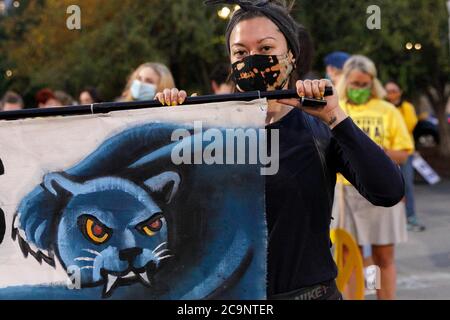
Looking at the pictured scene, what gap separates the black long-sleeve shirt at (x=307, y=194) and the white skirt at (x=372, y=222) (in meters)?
3.16

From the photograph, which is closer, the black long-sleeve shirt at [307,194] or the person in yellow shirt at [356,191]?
the black long-sleeve shirt at [307,194]

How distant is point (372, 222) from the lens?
5.30 metres

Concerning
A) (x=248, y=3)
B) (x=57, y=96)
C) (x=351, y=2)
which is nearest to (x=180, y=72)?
(x=351, y=2)

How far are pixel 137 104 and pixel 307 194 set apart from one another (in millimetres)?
544

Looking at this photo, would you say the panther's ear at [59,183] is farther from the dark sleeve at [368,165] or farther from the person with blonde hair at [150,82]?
the person with blonde hair at [150,82]

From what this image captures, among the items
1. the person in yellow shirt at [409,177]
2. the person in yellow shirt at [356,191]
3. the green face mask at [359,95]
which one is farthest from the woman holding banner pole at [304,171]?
the person in yellow shirt at [409,177]

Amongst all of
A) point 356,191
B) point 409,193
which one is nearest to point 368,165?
point 356,191

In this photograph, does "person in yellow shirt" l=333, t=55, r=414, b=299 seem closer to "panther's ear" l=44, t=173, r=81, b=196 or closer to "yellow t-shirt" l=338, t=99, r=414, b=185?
"yellow t-shirt" l=338, t=99, r=414, b=185

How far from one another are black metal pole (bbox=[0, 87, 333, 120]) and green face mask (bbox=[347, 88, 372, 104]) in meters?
3.41

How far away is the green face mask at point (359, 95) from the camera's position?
5.43 metres

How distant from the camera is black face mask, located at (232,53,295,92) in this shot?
2232mm

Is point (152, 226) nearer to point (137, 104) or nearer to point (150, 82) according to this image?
point (137, 104)

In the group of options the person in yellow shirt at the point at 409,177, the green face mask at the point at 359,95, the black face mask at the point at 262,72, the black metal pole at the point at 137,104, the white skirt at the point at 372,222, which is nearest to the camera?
the black metal pole at the point at 137,104

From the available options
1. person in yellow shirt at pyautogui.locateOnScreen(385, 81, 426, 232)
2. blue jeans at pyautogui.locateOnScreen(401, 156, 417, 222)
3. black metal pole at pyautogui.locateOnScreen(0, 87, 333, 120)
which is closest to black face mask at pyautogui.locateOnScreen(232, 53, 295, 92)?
black metal pole at pyautogui.locateOnScreen(0, 87, 333, 120)
